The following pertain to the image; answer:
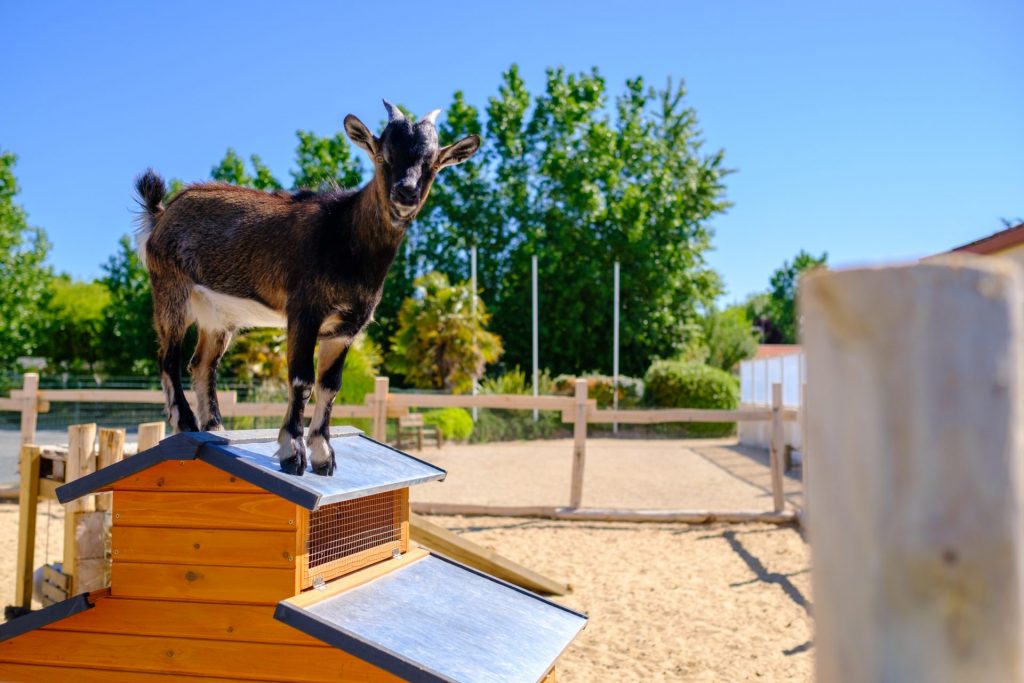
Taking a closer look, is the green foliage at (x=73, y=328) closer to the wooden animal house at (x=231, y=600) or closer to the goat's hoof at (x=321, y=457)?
the wooden animal house at (x=231, y=600)

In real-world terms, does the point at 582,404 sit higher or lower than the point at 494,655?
higher

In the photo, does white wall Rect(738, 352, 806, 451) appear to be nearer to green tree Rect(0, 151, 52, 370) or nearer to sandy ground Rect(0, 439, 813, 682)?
sandy ground Rect(0, 439, 813, 682)

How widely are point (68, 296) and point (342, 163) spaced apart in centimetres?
1582

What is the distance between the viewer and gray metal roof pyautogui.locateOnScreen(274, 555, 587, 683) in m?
2.71

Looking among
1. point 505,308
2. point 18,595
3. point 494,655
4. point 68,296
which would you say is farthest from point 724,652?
point 68,296

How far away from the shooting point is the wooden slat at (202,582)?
2.99 meters

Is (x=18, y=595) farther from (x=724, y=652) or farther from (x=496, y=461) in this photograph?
(x=496, y=461)

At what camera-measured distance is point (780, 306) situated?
61.7m

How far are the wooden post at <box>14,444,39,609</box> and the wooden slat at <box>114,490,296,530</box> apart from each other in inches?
94.6

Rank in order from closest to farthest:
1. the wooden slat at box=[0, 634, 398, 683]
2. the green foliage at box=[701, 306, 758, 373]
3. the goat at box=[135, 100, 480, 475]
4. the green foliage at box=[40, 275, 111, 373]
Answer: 1. the wooden slat at box=[0, 634, 398, 683]
2. the goat at box=[135, 100, 480, 475]
3. the green foliage at box=[701, 306, 758, 373]
4. the green foliage at box=[40, 275, 111, 373]

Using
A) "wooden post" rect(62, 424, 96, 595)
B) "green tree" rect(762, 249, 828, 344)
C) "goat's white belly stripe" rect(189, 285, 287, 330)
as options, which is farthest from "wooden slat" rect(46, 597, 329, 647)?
"green tree" rect(762, 249, 828, 344)

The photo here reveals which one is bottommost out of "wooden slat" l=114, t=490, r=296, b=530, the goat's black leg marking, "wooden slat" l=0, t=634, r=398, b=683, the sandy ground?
the sandy ground

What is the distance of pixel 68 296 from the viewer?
35531 mm

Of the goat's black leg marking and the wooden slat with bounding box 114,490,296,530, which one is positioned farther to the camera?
the goat's black leg marking
